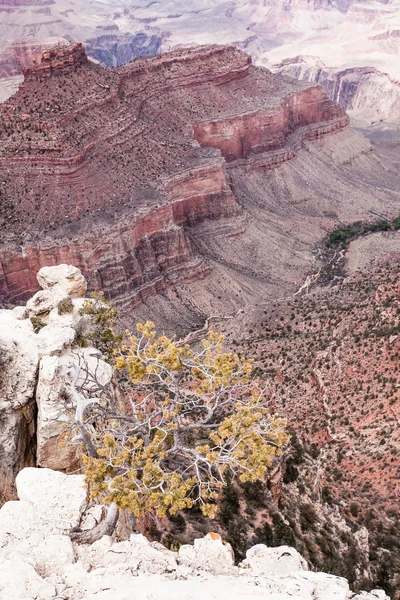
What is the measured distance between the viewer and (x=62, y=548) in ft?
50.8

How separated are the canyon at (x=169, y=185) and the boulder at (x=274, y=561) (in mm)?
46418

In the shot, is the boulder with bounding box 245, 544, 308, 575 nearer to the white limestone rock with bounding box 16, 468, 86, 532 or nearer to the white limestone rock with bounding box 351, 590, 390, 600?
the white limestone rock with bounding box 351, 590, 390, 600

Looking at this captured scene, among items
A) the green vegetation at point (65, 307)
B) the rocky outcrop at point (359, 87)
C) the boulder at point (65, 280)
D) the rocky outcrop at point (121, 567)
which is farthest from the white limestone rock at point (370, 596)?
the rocky outcrop at point (359, 87)

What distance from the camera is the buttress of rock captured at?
3077 centimetres

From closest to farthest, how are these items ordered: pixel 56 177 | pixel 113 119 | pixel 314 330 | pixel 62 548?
pixel 62 548 < pixel 314 330 < pixel 56 177 < pixel 113 119

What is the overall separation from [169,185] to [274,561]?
58705mm

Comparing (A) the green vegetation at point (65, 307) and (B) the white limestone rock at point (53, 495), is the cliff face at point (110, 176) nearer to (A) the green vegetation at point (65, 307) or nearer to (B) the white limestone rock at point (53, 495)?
(A) the green vegetation at point (65, 307)

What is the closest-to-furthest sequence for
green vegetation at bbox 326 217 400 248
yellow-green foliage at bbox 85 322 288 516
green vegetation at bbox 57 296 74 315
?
yellow-green foliage at bbox 85 322 288 516
green vegetation at bbox 57 296 74 315
green vegetation at bbox 326 217 400 248

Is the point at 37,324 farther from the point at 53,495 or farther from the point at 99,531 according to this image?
the point at 99,531

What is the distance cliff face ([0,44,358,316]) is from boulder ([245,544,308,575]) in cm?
4645

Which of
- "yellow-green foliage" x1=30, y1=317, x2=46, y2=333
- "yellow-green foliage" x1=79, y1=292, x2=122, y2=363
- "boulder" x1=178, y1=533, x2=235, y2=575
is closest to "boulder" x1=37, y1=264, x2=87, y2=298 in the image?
"yellow-green foliage" x1=30, y1=317, x2=46, y2=333

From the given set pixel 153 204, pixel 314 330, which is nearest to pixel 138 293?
pixel 153 204

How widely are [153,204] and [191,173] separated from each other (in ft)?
32.7

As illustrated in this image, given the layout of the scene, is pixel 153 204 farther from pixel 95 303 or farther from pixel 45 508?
pixel 45 508
